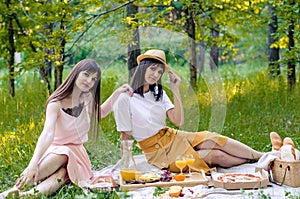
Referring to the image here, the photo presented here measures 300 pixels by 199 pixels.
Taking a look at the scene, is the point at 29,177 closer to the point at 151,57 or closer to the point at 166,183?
the point at 166,183

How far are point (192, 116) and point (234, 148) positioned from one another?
20.5 inches

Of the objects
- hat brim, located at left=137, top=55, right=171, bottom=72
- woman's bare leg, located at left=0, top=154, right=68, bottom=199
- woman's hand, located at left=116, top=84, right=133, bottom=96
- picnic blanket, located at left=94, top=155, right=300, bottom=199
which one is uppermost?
hat brim, located at left=137, top=55, right=171, bottom=72

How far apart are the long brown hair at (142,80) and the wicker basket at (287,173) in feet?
3.46

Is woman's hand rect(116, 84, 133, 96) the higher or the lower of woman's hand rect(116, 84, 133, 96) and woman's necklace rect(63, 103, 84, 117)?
the higher

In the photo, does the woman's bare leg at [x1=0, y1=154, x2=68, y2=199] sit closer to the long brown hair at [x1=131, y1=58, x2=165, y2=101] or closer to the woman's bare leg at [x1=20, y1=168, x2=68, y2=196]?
the woman's bare leg at [x1=20, y1=168, x2=68, y2=196]

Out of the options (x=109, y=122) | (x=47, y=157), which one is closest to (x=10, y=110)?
(x=109, y=122)

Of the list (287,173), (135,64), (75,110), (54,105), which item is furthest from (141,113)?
(287,173)

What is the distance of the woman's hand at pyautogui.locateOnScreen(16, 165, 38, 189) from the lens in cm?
359

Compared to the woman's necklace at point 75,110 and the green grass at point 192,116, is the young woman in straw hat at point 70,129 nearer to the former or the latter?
the woman's necklace at point 75,110

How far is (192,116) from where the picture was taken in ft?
13.8

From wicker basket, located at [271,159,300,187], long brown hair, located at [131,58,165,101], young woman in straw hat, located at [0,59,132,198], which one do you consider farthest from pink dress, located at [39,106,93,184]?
wicker basket, located at [271,159,300,187]

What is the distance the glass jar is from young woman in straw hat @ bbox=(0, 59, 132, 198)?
248 millimetres

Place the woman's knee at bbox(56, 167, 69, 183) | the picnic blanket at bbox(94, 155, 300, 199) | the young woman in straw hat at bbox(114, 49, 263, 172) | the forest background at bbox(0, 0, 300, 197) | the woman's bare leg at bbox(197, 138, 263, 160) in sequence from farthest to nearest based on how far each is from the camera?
the woman's bare leg at bbox(197, 138, 263, 160), the forest background at bbox(0, 0, 300, 197), the young woman in straw hat at bbox(114, 49, 263, 172), the woman's knee at bbox(56, 167, 69, 183), the picnic blanket at bbox(94, 155, 300, 199)

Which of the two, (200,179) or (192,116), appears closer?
(200,179)
